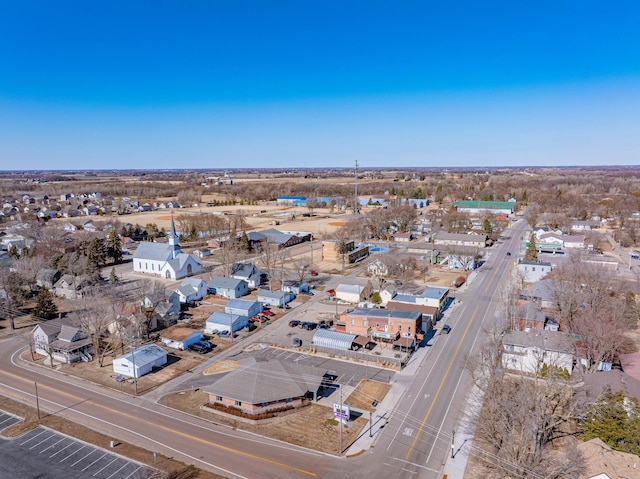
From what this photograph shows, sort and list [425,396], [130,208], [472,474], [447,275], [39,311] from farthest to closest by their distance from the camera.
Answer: [130,208]
[447,275]
[39,311]
[425,396]
[472,474]

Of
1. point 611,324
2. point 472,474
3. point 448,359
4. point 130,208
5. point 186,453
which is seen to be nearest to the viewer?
point 472,474

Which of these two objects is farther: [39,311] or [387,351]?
[39,311]

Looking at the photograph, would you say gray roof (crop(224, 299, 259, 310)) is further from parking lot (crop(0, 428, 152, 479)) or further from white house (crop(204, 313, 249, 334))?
parking lot (crop(0, 428, 152, 479))

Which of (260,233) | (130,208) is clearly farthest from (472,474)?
(130,208)

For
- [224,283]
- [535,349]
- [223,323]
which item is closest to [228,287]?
[224,283]

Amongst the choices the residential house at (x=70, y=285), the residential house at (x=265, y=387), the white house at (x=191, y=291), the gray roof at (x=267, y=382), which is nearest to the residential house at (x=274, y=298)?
the white house at (x=191, y=291)

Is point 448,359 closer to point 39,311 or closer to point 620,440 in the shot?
point 620,440
